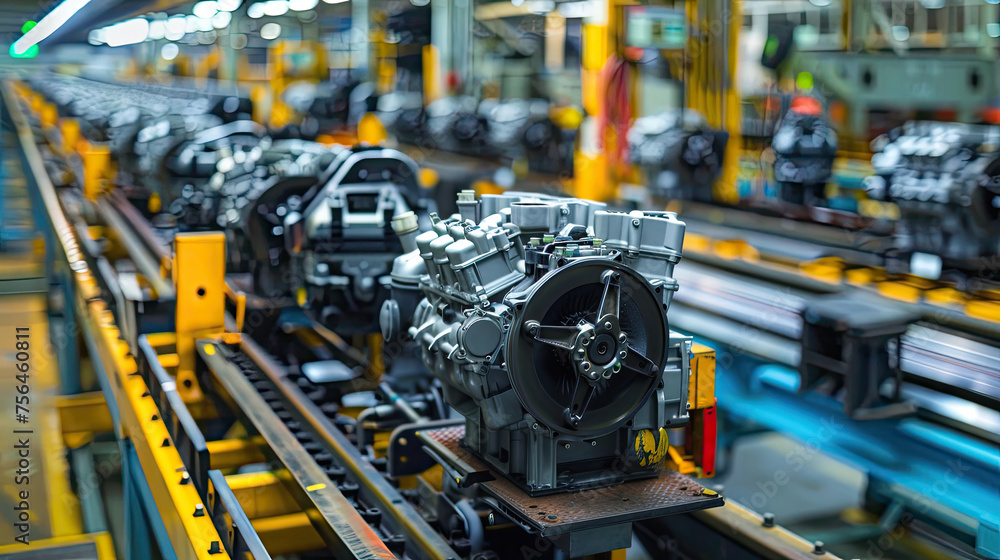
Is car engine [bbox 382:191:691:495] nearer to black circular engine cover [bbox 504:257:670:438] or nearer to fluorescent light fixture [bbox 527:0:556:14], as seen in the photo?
black circular engine cover [bbox 504:257:670:438]

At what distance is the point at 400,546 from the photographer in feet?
7.84

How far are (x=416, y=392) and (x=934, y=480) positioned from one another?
7.08 ft

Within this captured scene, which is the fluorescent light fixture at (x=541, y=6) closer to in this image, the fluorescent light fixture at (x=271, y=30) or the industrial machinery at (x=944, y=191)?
the fluorescent light fixture at (x=271, y=30)

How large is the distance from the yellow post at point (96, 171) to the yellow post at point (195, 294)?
4.07 meters

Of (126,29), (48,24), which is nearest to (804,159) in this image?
(126,29)

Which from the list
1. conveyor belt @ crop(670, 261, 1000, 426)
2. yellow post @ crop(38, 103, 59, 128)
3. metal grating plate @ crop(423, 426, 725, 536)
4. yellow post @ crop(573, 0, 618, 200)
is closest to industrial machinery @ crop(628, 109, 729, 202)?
yellow post @ crop(573, 0, 618, 200)

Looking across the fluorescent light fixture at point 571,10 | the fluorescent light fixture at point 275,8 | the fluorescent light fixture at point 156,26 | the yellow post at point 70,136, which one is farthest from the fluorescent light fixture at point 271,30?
the yellow post at point 70,136

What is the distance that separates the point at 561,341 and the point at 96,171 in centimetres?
623

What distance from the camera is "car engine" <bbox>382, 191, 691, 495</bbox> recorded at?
2.00 m

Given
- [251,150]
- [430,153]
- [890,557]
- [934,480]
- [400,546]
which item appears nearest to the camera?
[400,546]

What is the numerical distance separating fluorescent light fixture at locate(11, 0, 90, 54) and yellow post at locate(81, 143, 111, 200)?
4422mm

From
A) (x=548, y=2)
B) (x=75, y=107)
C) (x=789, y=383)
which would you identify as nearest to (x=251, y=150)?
(x=789, y=383)

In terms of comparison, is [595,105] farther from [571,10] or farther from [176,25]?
[176,25]

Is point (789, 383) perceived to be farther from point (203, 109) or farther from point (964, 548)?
point (203, 109)
